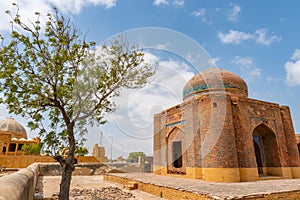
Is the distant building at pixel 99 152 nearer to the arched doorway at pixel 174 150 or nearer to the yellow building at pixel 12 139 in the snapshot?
the yellow building at pixel 12 139

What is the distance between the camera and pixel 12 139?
2992 cm

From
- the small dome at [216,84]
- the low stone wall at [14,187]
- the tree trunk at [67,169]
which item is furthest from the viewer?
the small dome at [216,84]

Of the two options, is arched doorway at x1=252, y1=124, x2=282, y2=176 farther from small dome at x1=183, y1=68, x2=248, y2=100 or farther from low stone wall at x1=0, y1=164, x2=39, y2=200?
low stone wall at x1=0, y1=164, x2=39, y2=200

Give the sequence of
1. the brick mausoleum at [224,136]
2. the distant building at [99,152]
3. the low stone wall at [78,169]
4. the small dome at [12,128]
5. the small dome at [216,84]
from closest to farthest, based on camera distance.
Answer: the brick mausoleum at [224,136] → the small dome at [216,84] → the low stone wall at [78,169] → the distant building at [99,152] → the small dome at [12,128]

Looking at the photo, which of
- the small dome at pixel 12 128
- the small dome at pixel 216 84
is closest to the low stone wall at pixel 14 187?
the small dome at pixel 216 84

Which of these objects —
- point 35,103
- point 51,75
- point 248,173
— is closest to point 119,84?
point 51,75

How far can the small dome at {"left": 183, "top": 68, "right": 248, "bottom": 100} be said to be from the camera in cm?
1310

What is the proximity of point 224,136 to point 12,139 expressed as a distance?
106 feet

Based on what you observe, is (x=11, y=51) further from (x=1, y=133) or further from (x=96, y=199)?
(x=1, y=133)

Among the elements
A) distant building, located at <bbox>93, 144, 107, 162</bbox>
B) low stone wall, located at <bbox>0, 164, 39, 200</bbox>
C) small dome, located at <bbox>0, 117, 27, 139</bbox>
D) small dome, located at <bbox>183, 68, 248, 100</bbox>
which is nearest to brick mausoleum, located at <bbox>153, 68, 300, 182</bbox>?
small dome, located at <bbox>183, 68, 248, 100</bbox>

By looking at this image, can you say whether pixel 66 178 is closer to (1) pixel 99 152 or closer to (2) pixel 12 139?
(1) pixel 99 152

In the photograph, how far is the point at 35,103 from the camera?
5.84 metres

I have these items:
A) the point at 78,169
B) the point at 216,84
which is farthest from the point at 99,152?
the point at 216,84

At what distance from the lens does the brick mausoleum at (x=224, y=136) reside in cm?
957
